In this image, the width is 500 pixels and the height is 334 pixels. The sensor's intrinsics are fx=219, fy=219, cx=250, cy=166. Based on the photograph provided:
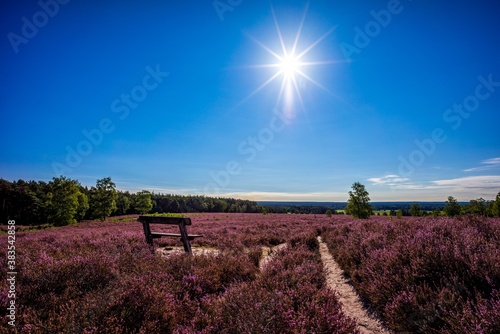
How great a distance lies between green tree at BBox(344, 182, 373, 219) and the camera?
86.8 ft

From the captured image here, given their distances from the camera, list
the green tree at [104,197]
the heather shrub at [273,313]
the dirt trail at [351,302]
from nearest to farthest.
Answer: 1. the heather shrub at [273,313]
2. the dirt trail at [351,302]
3. the green tree at [104,197]

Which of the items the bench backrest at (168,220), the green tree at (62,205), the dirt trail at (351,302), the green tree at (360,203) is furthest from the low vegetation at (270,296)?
the green tree at (62,205)

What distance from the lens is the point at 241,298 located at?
3648 mm

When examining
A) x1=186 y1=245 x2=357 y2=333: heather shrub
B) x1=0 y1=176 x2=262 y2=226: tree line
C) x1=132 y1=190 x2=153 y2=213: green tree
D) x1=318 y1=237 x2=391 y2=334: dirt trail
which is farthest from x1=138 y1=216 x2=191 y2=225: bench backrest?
x1=132 y1=190 x2=153 y2=213: green tree

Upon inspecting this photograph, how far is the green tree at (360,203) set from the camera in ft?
86.8

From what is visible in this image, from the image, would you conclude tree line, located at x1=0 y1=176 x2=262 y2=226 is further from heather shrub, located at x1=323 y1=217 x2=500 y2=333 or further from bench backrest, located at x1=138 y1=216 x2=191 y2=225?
heather shrub, located at x1=323 y1=217 x2=500 y2=333

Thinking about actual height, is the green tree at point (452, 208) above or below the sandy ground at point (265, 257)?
above

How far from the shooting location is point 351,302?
4.63 m

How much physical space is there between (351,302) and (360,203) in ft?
81.9

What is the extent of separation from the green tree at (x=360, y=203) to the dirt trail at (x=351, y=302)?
71.7 ft

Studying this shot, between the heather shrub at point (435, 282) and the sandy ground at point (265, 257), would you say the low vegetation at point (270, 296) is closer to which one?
the heather shrub at point (435, 282)

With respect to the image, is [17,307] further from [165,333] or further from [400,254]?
[400,254]

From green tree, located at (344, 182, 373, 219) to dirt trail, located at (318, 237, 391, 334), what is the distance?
2184cm

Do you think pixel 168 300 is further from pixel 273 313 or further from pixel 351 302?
pixel 351 302
